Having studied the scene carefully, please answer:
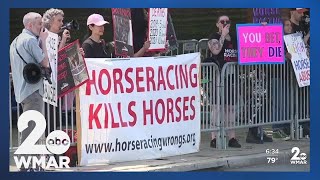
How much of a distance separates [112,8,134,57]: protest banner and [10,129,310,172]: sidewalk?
3.67ft

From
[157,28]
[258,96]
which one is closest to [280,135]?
[258,96]

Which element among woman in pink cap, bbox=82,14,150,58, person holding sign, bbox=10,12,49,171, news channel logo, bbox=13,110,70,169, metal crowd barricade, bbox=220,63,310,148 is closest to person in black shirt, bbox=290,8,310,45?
metal crowd barricade, bbox=220,63,310,148

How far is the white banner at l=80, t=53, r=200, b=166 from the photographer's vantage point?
844cm

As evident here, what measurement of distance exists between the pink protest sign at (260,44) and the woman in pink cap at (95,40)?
4.41 ft

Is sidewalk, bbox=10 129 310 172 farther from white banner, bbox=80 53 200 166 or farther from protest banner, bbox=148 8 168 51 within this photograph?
protest banner, bbox=148 8 168 51

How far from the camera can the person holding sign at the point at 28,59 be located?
324 inches

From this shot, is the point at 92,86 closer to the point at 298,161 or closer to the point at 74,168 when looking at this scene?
the point at 74,168

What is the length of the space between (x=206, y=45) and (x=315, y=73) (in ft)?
3.65

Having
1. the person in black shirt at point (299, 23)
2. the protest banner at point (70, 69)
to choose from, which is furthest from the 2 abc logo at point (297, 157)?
the protest banner at point (70, 69)

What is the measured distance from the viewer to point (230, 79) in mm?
8781

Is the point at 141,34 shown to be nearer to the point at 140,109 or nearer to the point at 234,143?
the point at 140,109

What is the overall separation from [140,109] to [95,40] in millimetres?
866

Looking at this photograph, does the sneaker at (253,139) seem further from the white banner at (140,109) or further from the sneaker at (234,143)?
the white banner at (140,109)
